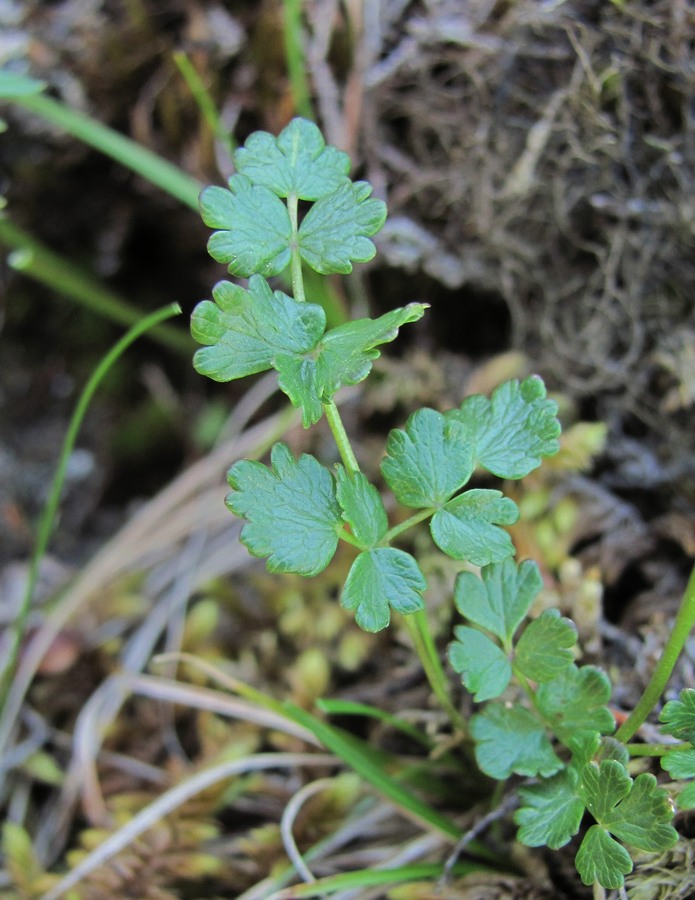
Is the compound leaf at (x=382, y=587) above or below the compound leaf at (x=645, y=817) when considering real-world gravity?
above

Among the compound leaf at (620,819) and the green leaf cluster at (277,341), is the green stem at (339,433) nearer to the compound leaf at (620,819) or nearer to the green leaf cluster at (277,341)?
the green leaf cluster at (277,341)

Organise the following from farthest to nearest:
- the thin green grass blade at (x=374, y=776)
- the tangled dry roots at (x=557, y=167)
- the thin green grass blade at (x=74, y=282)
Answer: the thin green grass blade at (x=74, y=282), the tangled dry roots at (x=557, y=167), the thin green grass blade at (x=374, y=776)

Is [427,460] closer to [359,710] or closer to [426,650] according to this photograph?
[426,650]

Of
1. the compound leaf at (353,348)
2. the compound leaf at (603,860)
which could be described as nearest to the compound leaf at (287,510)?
the compound leaf at (353,348)

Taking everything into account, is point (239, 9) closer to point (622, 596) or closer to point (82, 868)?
point (622, 596)

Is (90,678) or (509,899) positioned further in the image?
(90,678)

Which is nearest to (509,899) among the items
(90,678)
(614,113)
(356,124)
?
(90,678)

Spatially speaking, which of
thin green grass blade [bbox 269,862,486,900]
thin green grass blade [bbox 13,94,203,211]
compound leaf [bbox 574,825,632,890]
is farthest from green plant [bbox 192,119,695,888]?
thin green grass blade [bbox 13,94,203,211]
